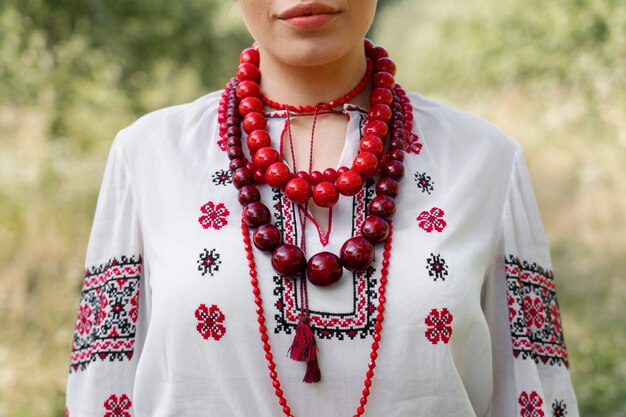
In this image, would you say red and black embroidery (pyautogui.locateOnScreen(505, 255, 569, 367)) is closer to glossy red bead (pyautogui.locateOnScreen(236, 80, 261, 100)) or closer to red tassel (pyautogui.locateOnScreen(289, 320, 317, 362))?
red tassel (pyautogui.locateOnScreen(289, 320, 317, 362))

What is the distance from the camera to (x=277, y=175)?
4.45 ft

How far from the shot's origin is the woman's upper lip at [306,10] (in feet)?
4.22

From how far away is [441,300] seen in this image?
127 cm

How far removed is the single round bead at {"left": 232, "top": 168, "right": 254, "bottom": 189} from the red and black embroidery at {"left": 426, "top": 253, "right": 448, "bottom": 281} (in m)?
0.35

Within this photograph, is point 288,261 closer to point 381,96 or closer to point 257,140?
point 257,140

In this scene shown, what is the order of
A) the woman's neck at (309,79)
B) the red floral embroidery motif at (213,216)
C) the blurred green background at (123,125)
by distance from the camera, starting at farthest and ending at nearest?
the blurred green background at (123,125)
the woman's neck at (309,79)
the red floral embroidery motif at (213,216)

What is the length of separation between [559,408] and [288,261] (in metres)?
0.60

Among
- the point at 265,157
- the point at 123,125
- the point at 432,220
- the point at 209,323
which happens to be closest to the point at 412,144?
the point at 432,220

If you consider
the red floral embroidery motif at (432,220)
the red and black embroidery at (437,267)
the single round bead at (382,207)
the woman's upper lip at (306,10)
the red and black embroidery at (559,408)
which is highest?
the woman's upper lip at (306,10)

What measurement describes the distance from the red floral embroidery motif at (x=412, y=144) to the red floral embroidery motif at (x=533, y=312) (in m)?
0.35

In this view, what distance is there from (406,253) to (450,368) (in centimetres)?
20

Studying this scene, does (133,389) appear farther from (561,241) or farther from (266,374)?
(561,241)

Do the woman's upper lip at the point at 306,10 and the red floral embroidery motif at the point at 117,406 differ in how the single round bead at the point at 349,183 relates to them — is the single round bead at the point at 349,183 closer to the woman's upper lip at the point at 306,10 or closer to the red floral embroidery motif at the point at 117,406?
the woman's upper lip at the point at 306,10

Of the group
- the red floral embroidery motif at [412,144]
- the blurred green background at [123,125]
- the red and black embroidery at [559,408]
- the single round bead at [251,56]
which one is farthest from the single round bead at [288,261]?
the blurred green background at [123,125]
